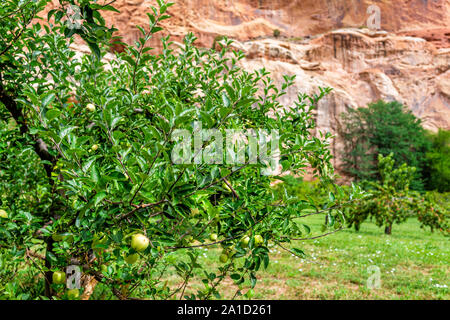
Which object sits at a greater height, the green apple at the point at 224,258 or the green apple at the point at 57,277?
the green apple at the point at 224,258

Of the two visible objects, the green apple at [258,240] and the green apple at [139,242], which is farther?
the green apple at [258,240]

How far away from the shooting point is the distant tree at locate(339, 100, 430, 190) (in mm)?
21750

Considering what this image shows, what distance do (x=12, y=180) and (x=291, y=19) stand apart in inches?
1270

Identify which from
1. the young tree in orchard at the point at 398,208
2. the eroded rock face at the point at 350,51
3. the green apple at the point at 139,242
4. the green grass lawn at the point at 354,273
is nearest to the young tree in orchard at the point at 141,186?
the green apple at the point at 139,242

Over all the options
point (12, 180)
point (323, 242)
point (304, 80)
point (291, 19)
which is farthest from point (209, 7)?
point (12, 180)

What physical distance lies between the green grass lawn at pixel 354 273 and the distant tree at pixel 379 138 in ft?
57.8

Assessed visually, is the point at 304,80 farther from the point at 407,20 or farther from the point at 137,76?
the point at 137,76

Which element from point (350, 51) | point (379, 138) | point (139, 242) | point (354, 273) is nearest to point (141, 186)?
point (139, 242)

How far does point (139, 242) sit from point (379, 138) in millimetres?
25261

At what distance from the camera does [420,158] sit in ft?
72.5

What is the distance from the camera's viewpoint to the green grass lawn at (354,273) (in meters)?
3.23

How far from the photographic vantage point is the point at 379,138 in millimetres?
22891

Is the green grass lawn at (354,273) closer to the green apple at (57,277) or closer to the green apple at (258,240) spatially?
the green apple at (258,240)
